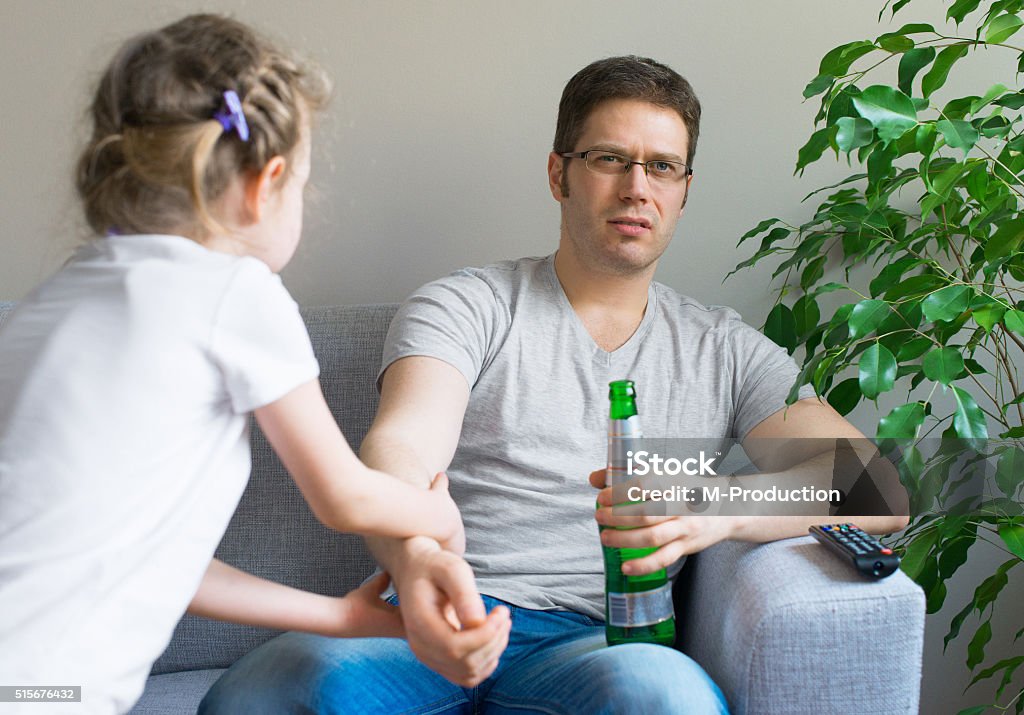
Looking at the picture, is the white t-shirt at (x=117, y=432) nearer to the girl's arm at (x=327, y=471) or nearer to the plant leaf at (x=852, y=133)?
the girl's arm at (x=327, y=471)

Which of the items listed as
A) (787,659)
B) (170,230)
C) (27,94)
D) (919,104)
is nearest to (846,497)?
(787,659)

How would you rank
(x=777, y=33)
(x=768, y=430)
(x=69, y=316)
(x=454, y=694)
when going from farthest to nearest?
1. (x=777, y=33)
2. (x=768, y=430)
3. (x=454, y=694)
4. (x=69, y=316)

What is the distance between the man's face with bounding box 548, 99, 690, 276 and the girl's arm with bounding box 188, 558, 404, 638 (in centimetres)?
80

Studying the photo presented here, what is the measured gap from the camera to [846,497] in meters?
1.50

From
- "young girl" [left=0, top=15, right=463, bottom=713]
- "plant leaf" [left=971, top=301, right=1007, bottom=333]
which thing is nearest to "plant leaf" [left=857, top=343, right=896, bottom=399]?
"plant leaf" [left=971, top=301, right=1007, bottom=333]

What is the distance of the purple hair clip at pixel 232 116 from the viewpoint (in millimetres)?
882

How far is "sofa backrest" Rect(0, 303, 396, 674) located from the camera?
5.29 feet

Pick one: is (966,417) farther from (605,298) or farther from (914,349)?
(605,298)

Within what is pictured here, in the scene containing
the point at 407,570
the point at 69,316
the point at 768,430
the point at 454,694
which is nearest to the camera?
the point at 69,316

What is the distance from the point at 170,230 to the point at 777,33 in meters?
1.46

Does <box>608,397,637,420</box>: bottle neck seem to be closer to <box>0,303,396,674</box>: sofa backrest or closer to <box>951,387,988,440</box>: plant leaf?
<box>951,387,988,440</box>: plant leaf

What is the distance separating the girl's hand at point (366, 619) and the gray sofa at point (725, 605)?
0.43 metres

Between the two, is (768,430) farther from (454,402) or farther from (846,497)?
(454,402)

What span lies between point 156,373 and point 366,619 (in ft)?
1.34
